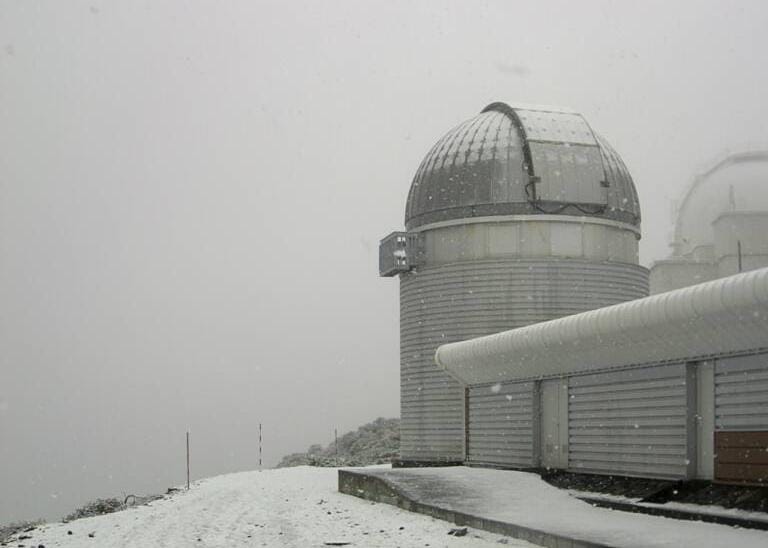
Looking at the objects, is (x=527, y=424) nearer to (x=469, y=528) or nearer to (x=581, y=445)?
(x=581, y=445)

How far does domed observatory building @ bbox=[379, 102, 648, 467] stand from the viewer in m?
31.0

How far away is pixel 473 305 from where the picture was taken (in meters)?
31.2

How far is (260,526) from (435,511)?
9.33 ft

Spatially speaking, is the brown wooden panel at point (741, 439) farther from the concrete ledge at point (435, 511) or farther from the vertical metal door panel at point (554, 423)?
the vertical metal door panel at point (554, 423)

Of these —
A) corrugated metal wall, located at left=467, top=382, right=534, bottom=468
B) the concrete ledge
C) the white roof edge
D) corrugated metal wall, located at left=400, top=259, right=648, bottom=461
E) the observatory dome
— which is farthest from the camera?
the observatory dome

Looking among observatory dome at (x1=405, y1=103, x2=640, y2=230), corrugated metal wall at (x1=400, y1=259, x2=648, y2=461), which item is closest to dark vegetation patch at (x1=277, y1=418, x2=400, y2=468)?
corrugated metal wall at (x1=400, y1=259, x2=648, y2=461)

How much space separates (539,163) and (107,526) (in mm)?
18764

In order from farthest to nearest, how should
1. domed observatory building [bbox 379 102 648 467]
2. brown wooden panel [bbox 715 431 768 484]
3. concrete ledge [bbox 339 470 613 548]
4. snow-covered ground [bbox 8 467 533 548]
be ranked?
domed observatory building [bbox 379 102 648 467], brown wooden panel [bbox 715 431 768 484], snow-covered ground [bbox 8 467 533 548], concrete ledge [bbox 339 470 613 548]

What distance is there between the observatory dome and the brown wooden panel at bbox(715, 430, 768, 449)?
14.9 metres

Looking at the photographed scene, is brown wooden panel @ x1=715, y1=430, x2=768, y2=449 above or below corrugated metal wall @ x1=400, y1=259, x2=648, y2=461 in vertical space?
below

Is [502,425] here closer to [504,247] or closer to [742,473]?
[504,247]

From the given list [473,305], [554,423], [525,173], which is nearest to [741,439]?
[554,423]

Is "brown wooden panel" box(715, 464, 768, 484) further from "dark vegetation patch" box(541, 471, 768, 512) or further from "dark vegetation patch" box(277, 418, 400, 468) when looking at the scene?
"dark vegetation patch" box(277, 418, 400, 468)

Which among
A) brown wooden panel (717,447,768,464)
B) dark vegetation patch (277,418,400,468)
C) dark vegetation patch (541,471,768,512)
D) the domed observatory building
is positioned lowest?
dark vegetation patch (277,418,400,468)
